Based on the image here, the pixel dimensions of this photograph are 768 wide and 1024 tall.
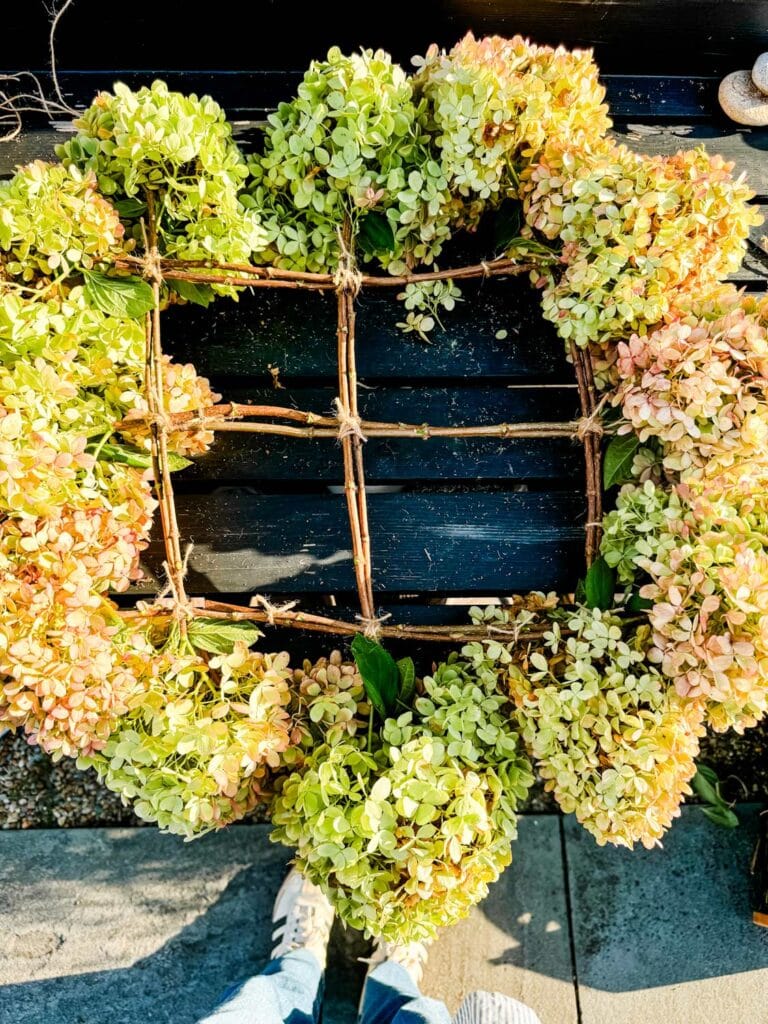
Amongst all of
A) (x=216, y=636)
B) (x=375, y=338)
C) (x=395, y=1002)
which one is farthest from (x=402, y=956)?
(x=375, y=338)

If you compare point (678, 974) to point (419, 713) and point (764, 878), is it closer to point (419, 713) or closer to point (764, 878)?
point (764, 878)

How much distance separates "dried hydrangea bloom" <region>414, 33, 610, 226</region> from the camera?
1.39m

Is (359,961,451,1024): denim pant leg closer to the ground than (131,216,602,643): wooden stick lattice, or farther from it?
closer to the ground

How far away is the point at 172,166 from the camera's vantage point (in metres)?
1.45

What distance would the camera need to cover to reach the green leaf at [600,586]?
1500mm

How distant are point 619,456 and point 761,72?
110cm

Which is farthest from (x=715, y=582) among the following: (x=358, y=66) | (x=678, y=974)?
(x=678, y=974)

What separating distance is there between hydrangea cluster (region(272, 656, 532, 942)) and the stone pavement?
62 centimetres

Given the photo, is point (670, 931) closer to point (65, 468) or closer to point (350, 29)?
A: point (65, 468)

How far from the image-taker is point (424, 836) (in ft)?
4.43

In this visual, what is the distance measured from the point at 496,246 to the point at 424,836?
127 centimetres

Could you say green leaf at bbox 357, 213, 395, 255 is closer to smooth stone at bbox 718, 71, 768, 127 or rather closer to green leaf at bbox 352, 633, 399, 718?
green leaf at bbox 352, 633, 399, 718

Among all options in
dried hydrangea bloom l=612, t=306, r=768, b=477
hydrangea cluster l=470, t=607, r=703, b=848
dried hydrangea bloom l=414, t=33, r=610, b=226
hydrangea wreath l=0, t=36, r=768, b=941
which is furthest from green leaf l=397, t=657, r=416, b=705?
dried hydrangea bloom l=414, t=33, r=610, b=226

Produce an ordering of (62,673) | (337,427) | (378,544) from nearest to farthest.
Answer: (62,673) → (337,427) → (378,544)
